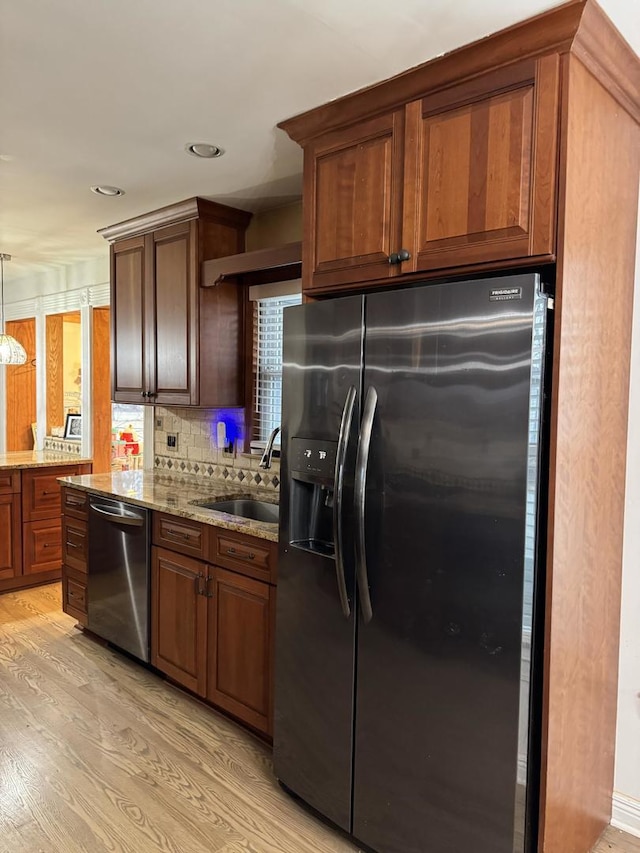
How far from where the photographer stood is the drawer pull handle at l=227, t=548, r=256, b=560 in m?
2.54

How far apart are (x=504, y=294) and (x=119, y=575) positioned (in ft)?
8.56

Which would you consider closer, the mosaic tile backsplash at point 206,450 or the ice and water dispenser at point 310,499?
the ice and water dispenser at point 310,499

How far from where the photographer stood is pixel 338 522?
1.91 meters

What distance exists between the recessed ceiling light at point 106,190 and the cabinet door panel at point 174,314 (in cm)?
35

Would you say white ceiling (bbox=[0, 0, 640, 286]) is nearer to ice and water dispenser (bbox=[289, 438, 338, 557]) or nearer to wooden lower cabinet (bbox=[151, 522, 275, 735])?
ice and water dispenser (bbox=[289, 438, 338, 557])

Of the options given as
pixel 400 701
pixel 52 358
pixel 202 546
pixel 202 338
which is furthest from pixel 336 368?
pixel 52 358

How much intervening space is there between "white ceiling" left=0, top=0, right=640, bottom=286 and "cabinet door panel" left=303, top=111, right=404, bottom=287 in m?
0.17

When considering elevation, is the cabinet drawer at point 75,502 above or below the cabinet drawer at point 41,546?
above

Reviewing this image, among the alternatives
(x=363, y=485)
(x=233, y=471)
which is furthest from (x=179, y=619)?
(x=363, y=485)

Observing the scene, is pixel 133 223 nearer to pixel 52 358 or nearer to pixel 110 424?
pixel 110 424

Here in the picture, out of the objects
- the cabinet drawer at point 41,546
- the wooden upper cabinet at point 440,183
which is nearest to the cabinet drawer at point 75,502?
the cabinet drawer at point 41,546

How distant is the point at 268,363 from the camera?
3.44 metres

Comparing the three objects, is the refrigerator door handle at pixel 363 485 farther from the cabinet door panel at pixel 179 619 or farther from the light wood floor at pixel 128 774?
the cabinet door panel at pixel 179 619

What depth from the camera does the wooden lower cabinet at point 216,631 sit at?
251cm
